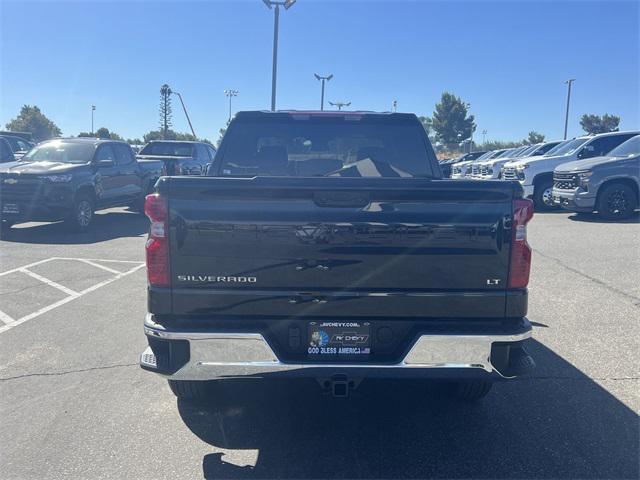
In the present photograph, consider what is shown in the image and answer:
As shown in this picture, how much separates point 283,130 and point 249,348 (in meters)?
2.37

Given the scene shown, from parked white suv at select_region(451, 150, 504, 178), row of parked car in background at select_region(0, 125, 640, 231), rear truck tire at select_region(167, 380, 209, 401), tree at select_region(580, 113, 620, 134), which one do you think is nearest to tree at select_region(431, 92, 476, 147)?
tree at select_region(580, 113, 620, 134)

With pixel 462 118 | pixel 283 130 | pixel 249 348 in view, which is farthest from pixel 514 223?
pixel 462 118

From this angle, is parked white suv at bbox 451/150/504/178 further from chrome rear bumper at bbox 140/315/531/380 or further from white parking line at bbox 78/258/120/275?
white parking line at bbox 78/258/120/275

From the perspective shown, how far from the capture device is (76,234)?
12.0 metres

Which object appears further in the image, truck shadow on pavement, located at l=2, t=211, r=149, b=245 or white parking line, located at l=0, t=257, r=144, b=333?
truck shadow on pavement, located at l=2, t=211, r=149, b=245

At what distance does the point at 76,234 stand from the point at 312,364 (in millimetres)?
10252

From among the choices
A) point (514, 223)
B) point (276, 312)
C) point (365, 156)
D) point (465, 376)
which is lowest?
point (465, 376)

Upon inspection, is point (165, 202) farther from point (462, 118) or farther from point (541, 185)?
point (462, 118)

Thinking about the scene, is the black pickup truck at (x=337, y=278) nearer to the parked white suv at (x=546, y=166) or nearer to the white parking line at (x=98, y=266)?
the white parking line at (x=98, y=266)

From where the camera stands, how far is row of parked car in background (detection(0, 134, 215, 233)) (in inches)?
447

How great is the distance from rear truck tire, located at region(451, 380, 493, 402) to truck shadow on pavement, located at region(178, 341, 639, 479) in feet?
0.22

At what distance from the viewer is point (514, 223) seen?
10.2 feet

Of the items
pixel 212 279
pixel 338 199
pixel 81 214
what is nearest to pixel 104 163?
pixel 81 214

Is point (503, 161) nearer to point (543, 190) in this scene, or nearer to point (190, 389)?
point (543, 190)
